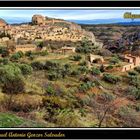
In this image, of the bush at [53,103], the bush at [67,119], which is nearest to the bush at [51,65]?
the bush at [53,103]

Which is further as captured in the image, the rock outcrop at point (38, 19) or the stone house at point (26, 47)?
the stone house at point (26, 47)

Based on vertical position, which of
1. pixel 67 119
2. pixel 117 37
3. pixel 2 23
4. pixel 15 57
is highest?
pixel 2 23

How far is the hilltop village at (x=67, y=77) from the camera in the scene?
3.13 meters

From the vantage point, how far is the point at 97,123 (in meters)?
3.12

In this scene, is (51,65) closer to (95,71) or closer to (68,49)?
(68,49)

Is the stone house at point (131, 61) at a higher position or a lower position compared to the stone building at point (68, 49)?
lower

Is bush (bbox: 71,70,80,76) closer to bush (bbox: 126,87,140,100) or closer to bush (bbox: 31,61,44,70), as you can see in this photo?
bush (bbox: 31,61,44,70)

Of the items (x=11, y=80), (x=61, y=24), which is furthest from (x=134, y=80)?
(x=11, y=80)

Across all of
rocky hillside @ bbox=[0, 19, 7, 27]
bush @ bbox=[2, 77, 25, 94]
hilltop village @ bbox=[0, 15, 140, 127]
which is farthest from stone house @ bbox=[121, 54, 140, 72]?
rocky hillside @ bbox=[0, 19, 7, 27]

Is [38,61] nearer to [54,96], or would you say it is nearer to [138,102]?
[54,96]

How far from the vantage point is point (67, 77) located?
3162 millimetres

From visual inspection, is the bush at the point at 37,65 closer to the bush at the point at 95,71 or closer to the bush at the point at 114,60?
the bush at the point at 95,71

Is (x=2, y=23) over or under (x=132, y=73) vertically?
over

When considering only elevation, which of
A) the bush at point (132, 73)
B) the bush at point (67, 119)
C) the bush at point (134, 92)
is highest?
the bush at point (132, 73)
